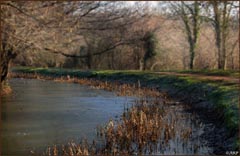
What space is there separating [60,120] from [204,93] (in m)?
7.43

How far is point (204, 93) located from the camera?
18.1m

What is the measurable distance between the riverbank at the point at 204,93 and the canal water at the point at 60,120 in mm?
613

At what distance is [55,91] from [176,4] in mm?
16941

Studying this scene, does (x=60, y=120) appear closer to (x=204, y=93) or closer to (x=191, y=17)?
(x=204, y=93)

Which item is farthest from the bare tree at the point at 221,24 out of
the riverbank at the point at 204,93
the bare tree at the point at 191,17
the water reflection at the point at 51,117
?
the water reflection at the point at 51,117

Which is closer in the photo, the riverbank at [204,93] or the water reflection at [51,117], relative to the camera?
the water reflection at [51,117]

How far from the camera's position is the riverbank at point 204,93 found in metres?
11.1

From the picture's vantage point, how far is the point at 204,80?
21.1 m

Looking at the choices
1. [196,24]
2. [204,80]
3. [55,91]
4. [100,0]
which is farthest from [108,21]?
[196,24]

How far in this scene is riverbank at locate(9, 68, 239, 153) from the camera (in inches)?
437

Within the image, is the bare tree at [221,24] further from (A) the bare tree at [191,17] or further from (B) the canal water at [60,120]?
(B) the canal water at [60,120]

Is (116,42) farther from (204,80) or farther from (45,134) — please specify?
(204,80)

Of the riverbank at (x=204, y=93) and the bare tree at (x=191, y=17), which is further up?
the bare tree at (x=191, y=17)

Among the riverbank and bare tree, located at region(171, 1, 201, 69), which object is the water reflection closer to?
the riverbank
